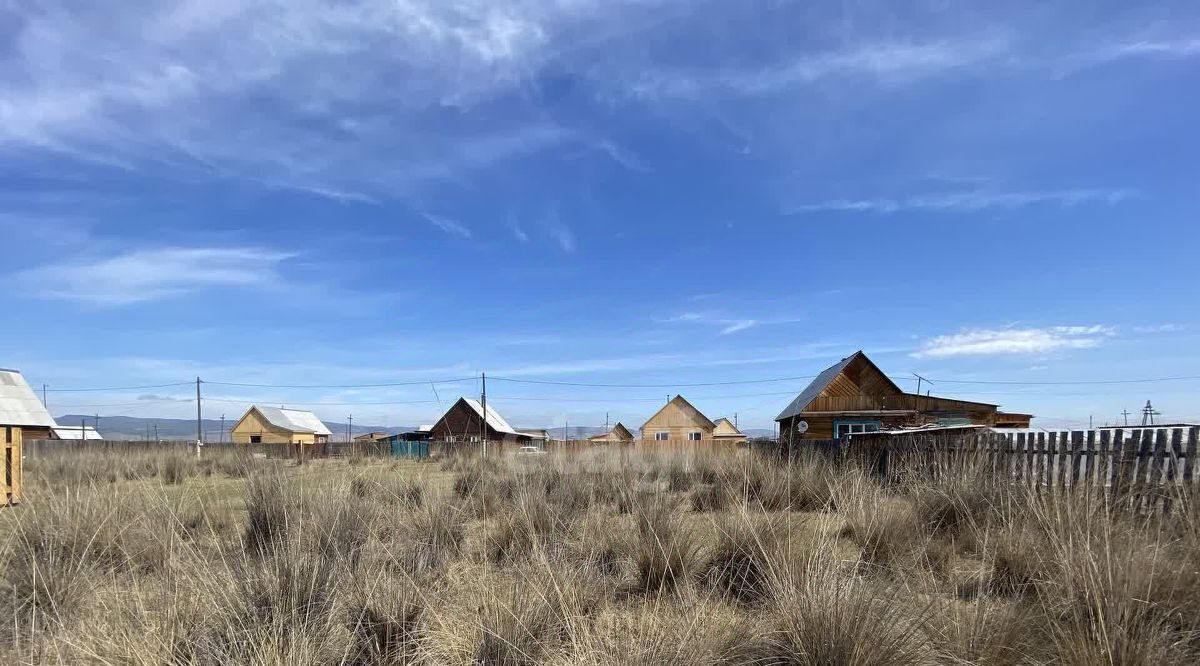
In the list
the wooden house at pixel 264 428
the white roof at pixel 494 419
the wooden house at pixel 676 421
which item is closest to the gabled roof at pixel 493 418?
the white roof at pixel 494 419

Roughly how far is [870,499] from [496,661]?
164 inches

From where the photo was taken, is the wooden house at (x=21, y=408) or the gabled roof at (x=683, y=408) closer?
the wooden house at (x=21, y=408)

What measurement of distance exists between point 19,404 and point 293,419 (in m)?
41.2

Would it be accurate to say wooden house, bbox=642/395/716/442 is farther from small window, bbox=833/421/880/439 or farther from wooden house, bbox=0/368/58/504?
wooden house, bbox=0/368/58/504

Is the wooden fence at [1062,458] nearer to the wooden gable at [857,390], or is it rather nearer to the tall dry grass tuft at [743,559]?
the tall dry grass tuft at [743,559]

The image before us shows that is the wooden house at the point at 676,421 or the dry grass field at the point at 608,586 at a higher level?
the dry grass field at the point at 608,586

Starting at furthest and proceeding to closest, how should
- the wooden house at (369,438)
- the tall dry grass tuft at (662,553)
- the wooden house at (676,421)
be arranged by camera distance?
1. the wooden house at (676,421)
2. the wooden house at (369,438)
3. the tall dry grass tuft at (662,553)

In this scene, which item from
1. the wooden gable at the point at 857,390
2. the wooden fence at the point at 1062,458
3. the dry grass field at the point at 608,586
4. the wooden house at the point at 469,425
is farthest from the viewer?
the wooden house at the point at 469,425

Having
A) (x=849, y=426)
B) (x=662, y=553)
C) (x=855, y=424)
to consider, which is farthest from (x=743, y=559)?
(x=849, y=426)

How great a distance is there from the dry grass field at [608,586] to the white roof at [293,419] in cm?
7664

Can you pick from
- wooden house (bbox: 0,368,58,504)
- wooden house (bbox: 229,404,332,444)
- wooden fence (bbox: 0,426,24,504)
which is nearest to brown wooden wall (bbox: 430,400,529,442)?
wooden house (bbox: 229,404,332,444)

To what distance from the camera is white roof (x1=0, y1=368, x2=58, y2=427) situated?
38.4m

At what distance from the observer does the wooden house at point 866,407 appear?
38562 millimetres

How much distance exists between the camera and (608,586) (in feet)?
15.3
